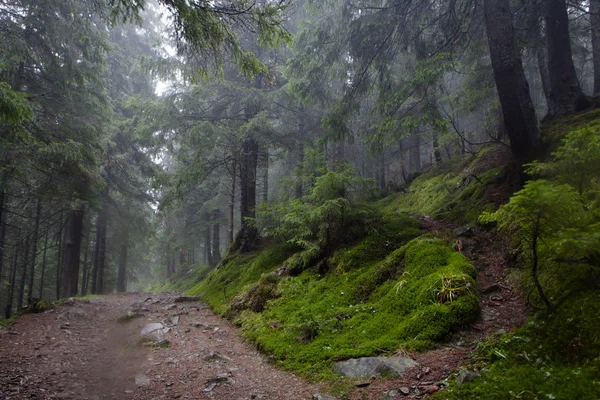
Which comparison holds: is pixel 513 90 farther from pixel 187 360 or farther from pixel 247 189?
pixel 247 189

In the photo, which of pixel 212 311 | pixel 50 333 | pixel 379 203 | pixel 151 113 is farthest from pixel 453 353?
pixel 151 113

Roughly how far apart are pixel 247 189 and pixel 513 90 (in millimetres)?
9874

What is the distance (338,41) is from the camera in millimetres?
9703

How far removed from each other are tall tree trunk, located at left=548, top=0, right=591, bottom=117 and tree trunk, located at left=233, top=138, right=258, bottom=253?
32.1 ft

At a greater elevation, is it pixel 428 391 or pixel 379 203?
pixel 379 203

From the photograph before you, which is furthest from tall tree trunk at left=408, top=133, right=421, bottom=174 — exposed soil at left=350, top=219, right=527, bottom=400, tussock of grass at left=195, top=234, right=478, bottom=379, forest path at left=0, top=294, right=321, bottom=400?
forest path at left=0, top=294, right=321, bottom=400

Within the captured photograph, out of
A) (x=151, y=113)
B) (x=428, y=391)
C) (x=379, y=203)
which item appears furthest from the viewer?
(x=379, y=203)

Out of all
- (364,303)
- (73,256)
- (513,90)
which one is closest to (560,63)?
(513,90)

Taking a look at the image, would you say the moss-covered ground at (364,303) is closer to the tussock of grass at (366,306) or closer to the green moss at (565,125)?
the tussock of grass at (366,306)

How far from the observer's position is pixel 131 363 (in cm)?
552

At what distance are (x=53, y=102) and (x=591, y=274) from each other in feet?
45.8

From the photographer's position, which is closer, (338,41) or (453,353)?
(453,353)

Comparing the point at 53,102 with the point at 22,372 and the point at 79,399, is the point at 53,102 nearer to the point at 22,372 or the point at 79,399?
the point at 22,372

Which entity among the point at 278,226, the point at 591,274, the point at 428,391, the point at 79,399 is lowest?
the point at 79,399
